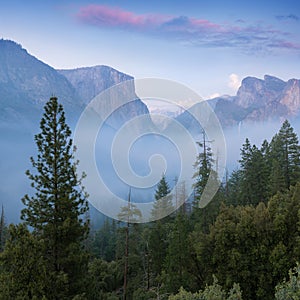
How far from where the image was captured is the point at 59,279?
15656 mm

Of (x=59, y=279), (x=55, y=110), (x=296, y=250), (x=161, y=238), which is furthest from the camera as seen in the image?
(x=161, y=238)

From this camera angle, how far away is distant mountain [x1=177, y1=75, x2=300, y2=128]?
110 metres

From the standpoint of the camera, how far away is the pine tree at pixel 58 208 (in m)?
16.7

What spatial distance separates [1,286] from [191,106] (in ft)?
44.3

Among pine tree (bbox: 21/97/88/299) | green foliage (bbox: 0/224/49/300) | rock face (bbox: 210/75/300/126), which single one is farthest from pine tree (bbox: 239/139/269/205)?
rock face (bbox: 210/75/300/126)

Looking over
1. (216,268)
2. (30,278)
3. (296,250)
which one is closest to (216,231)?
(216,268)

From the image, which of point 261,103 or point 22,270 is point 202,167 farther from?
point 261,103

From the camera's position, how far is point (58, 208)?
1753cm

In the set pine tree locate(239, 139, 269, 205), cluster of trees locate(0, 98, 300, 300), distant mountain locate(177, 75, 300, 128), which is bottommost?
cluster of trees locate(0, 98, 300, 300)

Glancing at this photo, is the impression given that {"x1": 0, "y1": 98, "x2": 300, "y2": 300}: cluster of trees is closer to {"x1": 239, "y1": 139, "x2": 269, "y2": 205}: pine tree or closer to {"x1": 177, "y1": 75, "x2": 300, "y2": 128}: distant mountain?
{"x1": 239, "y1": 139, "x2": 269, "y2": 205}: pine tree

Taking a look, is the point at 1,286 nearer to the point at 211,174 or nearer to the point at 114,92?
the point at 114,92

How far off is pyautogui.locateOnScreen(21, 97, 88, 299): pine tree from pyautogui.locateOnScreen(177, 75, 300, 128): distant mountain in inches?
2656

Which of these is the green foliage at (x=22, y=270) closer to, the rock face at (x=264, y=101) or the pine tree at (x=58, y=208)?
the pine tree at (x=58, y=208)

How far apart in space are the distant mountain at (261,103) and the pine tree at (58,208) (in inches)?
2656
